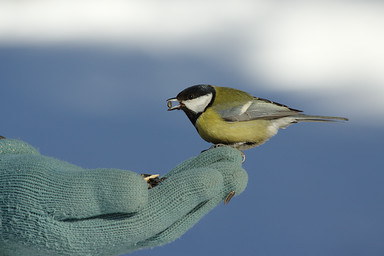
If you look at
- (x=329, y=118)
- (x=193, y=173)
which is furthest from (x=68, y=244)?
(x=329, y=118)

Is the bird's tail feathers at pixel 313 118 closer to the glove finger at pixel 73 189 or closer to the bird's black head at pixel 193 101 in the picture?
the bird's black head at pixel 193 101

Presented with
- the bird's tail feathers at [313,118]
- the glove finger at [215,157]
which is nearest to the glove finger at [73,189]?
the glove finger at [215,157]

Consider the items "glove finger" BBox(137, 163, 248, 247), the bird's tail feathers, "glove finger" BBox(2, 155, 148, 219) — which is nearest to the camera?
"glove finger" BBox(2, 155, 148, 219)

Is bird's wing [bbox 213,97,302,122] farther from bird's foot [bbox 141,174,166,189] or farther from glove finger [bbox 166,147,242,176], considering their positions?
bird's foot [bbox 141,174,166,189]

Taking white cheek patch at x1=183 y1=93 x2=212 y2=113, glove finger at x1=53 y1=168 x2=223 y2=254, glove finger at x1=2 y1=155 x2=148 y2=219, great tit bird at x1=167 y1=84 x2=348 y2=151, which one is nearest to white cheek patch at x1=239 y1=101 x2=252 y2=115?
great tit bird at x1=167 y1=84 x2=348 y2=151

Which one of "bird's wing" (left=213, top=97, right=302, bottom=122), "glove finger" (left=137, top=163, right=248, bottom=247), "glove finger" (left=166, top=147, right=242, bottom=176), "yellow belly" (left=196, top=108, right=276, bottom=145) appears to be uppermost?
"bird's wing" (left=213, top=97, right=302, bottom=122)

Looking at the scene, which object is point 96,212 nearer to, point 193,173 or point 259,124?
point 193,173
